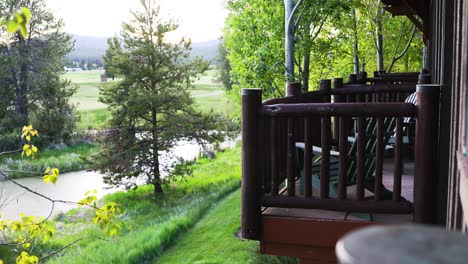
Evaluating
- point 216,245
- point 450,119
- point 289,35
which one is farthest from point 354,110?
point 216,245

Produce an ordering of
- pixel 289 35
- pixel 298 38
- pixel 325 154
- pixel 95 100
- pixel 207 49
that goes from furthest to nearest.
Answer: pixel 207 49 < pixel 95 100 < pixel 298 38 < pixel 289 35 < pixel 325 154

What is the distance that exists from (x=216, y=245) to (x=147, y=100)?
37.5 ft

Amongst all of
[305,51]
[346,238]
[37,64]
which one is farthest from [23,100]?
[346,238]

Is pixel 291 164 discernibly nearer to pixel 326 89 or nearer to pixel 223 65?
pixel 326 89

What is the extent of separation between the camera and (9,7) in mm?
32125

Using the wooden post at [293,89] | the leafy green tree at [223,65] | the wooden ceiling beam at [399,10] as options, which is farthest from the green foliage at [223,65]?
the wooden post at [293,89]

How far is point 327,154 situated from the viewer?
360cm

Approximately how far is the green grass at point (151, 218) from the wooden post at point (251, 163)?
8.90 m

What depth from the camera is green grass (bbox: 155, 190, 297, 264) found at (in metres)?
10.4

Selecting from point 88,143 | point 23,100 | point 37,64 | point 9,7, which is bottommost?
point 88,143

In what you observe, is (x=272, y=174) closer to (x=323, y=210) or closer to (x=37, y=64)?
(x=323, y=210)

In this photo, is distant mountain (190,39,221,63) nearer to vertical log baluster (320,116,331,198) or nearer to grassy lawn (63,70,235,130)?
grassy lawn (63,70,235,130)

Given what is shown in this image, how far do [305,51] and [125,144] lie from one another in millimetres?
9999

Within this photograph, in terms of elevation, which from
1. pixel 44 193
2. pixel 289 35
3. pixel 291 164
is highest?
pixel 289 35
